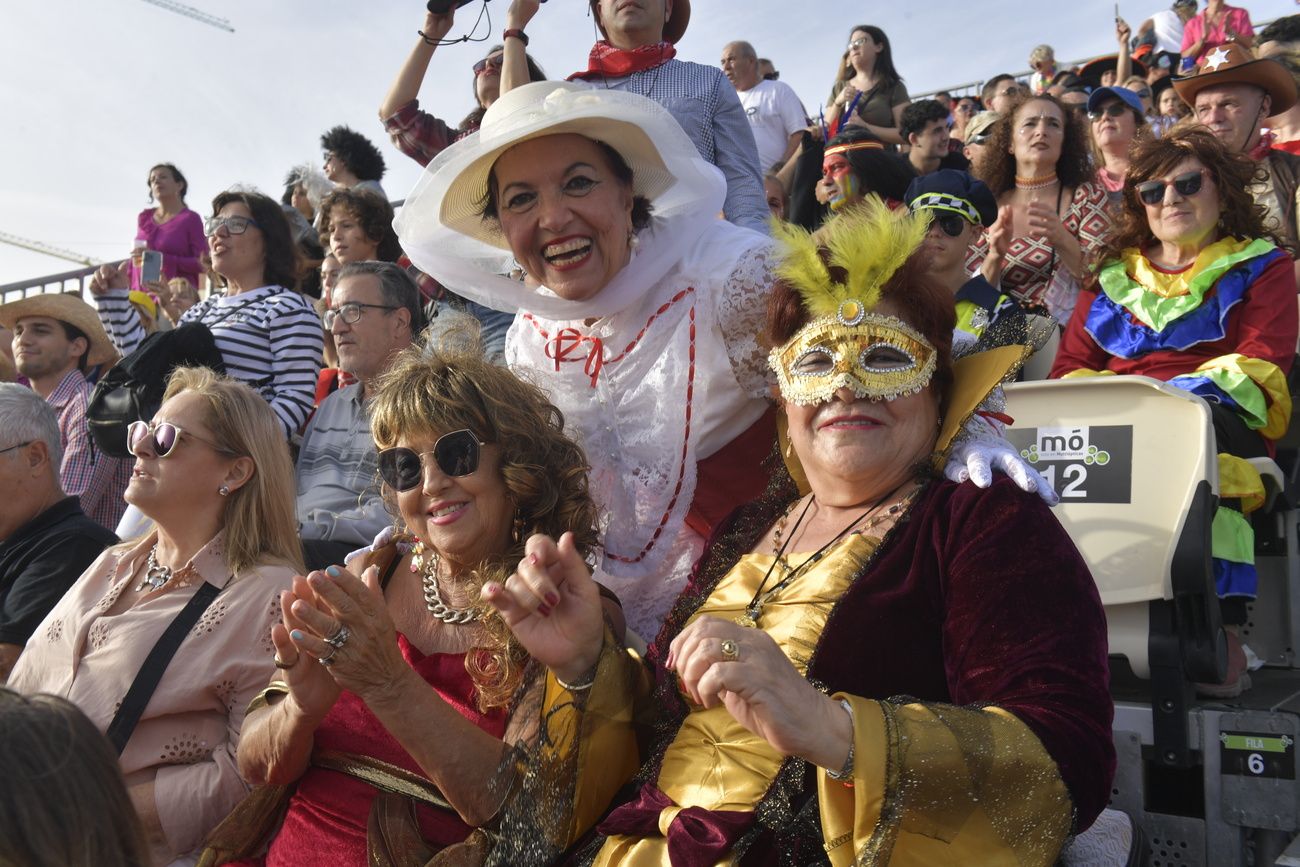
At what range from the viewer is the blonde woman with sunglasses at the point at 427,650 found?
7.11 ft

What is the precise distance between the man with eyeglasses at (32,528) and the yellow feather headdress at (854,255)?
2441mm

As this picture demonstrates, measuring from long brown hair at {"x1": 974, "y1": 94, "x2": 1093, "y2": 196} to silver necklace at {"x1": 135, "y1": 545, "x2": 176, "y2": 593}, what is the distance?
12.2ft


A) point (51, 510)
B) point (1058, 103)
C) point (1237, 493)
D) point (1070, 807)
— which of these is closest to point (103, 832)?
point (1070, 807)

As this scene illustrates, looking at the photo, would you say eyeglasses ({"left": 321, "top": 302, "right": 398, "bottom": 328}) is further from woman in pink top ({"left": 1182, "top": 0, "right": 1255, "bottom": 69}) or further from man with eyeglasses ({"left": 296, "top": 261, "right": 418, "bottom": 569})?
woman in pink top ({"left": 1182, "top": 0, "right": 1255, "bottom": 69})

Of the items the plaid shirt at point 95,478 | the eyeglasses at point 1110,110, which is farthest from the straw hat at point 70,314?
the eyeglasses at point 1110,110

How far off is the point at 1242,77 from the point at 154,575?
460 centimetres

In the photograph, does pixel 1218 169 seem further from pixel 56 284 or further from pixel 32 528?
pixel 56 284

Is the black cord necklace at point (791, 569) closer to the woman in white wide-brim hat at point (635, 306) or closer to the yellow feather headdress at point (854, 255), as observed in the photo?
the yellow feather headdress at point (854, 255)

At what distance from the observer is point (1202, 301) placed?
12.2 feet

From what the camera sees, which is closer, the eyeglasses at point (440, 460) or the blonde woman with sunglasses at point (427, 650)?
the blonde woman with sunglasses at point (427, 650)

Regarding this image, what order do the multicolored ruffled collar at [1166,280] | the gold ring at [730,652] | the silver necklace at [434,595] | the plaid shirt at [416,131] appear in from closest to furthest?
the gold ring at [730,652] < the silver necklace at [434,595] < the multicolored ruffled collar at [1166,280] < the plaid shirt at [416,131]

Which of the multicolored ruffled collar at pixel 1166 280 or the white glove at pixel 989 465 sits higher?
the multicolored ruffled collar at pixel 1166 280

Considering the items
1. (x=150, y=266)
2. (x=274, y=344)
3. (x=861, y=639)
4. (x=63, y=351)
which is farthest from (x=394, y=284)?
(x=861, y=639)

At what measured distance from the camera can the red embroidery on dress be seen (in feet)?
9.12
